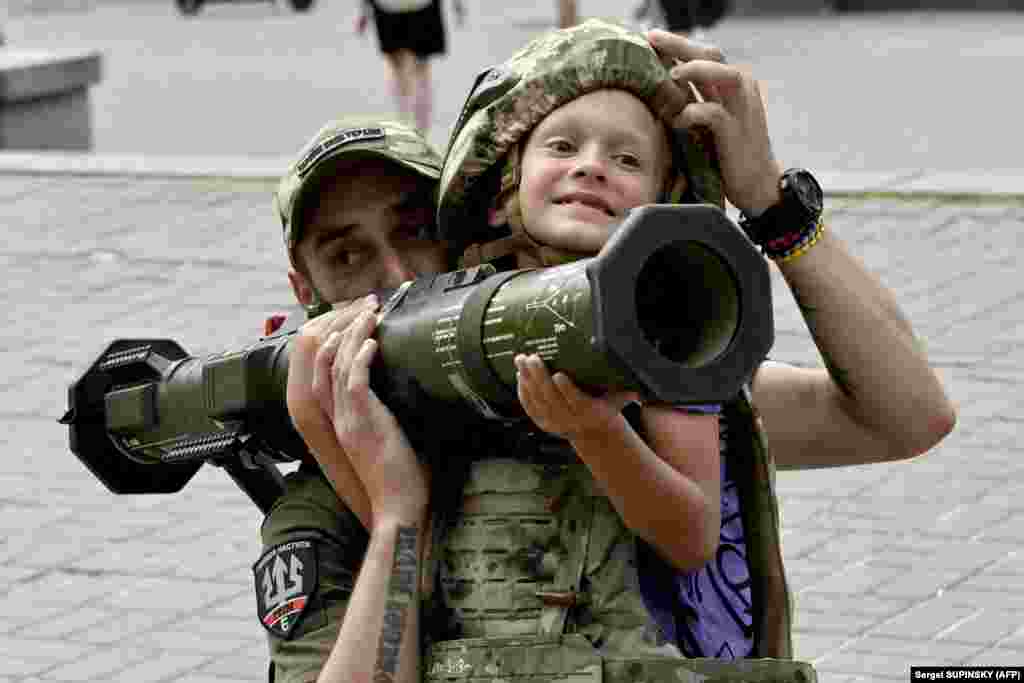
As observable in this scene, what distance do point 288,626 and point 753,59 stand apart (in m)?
15.3

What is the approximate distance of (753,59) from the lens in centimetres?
1762

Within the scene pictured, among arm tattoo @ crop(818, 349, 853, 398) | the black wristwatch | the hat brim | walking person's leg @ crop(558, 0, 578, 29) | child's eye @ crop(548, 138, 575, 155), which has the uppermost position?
child's eye @ crop(548, 138, 575, 155)

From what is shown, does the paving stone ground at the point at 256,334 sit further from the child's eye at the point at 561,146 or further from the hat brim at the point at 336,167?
the child's eye at the point at 561,146

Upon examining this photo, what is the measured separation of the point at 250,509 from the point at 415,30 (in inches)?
279

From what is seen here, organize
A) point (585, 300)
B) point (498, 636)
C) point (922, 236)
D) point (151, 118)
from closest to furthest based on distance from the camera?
point (585, 300)
point (498, 636)
point (922, 236)
point (151, 118)

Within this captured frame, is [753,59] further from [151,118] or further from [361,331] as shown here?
[361,331]

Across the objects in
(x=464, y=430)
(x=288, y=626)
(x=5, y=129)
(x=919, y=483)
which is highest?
(x=464, y=430)

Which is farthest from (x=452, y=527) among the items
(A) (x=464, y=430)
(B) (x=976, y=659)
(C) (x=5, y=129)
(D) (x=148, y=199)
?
(C) (x=5, y=129)

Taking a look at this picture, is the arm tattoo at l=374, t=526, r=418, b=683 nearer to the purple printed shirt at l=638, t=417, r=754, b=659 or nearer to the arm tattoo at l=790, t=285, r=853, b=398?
the purple printed shirt at l=638, t=417, r=754, b=659

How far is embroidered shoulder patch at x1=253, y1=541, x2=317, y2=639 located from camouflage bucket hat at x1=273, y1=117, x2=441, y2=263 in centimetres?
44

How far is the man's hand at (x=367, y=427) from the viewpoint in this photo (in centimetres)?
259

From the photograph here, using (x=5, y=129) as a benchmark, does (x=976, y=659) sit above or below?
above

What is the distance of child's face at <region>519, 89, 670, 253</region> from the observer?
252 centimetres

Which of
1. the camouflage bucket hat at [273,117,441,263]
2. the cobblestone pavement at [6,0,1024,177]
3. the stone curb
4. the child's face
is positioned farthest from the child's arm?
the cobblestone pavement at [6,0,1024,177]
